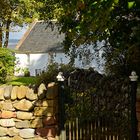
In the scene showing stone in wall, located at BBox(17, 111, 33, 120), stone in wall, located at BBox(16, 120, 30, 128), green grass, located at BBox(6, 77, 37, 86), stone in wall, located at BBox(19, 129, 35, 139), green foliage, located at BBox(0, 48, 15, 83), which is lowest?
stone in wall, located at BBox(19, 129, 35, 139)

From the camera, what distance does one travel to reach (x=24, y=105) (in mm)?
8039

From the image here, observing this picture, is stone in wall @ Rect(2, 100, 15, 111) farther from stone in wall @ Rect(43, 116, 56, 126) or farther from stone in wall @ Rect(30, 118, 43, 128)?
stone in wall @ Rect(43, 116, 56, 126)

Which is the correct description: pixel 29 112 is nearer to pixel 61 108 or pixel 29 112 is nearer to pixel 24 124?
pixel 24 124

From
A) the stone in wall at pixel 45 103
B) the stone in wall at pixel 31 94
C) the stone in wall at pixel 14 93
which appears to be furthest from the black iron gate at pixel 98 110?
the stone in wall at pixel 14 93

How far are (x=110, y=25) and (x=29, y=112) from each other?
2545mm

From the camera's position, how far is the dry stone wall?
793 centimetres

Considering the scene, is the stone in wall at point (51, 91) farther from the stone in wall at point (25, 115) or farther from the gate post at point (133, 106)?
the gate post at point (133, 106)

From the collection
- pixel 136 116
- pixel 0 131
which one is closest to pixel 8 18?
pixel 0 131

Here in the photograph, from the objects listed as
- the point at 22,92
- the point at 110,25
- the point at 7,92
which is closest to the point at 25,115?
the point at 22,92

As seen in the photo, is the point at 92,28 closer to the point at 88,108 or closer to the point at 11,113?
the point at 88,108

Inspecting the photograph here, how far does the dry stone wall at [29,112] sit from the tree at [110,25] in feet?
4.10

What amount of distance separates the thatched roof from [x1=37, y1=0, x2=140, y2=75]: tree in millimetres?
31842

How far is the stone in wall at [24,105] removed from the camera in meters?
8.02

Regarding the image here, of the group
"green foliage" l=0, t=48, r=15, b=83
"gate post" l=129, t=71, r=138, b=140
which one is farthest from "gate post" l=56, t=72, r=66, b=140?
"green foliage" l=0, t=48, r=15, b=83
